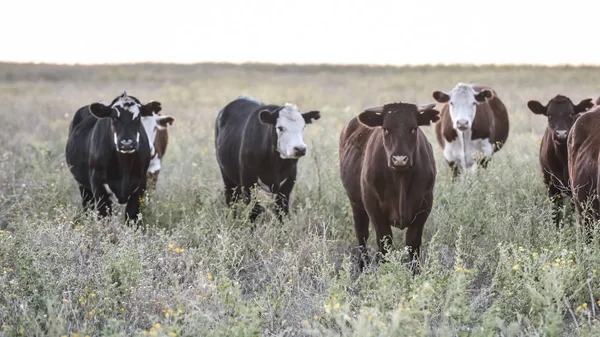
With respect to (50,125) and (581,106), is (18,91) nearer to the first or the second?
(50,125)

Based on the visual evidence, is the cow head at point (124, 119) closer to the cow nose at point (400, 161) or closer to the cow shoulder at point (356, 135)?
the cow shoulder at point (356, 135)

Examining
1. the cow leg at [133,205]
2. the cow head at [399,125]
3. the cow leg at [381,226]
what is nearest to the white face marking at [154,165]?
the cow leg at [133,205]

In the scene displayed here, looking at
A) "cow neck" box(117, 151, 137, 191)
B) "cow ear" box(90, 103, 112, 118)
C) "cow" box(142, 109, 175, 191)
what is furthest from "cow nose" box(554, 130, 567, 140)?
"cow ear" box(90, 103, 112, 118)

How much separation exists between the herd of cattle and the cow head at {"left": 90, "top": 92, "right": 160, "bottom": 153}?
1cm

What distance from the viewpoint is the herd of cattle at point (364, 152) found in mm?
6645

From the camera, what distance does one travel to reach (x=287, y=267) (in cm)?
646

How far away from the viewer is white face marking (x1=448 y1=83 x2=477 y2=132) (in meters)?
11.2

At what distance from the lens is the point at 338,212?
346 inches

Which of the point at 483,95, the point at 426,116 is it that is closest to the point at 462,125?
the point at 483,95

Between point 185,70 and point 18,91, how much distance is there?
22145 mm

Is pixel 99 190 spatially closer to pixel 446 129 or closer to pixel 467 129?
pixel 467 129

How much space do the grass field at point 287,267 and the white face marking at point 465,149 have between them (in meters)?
0.23

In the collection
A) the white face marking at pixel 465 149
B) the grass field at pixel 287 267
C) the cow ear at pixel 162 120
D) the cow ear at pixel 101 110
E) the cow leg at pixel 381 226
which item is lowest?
the grass field at pixel 287 267

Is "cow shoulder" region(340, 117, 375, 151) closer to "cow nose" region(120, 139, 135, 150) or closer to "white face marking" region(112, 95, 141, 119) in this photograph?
"cow nose" region(120, 139, 135, 150)
